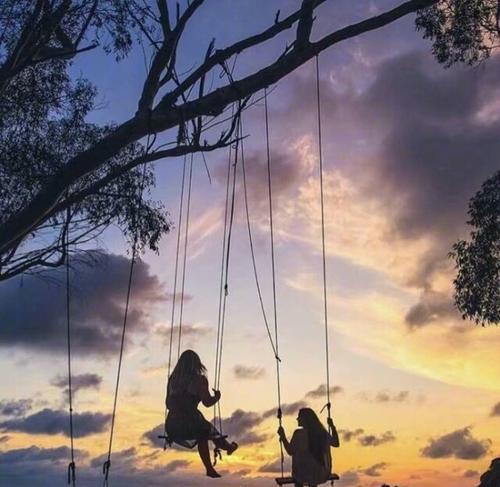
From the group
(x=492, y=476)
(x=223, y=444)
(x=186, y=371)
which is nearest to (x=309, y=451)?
(x=223, y=444)

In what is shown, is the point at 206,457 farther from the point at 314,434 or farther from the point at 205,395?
the point at 314,434

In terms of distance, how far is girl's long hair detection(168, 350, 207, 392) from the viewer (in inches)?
424

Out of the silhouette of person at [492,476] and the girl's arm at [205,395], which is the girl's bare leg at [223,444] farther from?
the silhouette of person at [492,476]

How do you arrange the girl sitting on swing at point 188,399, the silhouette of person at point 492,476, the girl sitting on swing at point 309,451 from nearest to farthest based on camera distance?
the girl sitting on swing at point 188,399
the girl sitting on swing at point 309,451
the silhouette of person at point 492,476

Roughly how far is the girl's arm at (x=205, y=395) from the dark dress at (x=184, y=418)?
0.22 ft

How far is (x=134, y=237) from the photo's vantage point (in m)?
15.9

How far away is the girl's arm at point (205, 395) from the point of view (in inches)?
425

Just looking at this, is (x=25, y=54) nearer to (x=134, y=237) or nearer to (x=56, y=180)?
(x=56, y=180)

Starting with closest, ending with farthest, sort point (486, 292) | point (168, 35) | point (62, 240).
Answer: point (168, 35) → point (62, 240) → point (486, 292)

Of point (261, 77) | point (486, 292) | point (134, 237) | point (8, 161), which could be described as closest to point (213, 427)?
point (261, 77)

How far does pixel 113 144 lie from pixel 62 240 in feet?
18.6

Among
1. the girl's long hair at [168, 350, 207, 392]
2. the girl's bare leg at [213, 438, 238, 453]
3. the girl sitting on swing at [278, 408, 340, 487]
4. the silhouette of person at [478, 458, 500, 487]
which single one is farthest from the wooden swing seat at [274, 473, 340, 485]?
the silhouette of person at [478, 458, 500, 487]

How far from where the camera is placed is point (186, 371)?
10797mm

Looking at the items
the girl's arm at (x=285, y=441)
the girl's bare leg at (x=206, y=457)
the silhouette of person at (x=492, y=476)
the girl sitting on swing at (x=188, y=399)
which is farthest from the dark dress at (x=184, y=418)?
the silhouette of person at (x=492, y=476)
